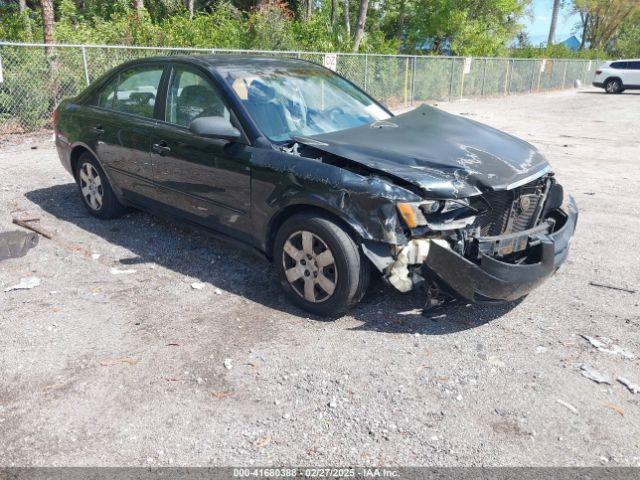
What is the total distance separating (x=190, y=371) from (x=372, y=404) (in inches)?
43.4

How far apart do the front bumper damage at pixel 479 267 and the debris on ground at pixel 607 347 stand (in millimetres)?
511

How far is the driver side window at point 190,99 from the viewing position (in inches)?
171

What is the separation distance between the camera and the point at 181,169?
4.62 m

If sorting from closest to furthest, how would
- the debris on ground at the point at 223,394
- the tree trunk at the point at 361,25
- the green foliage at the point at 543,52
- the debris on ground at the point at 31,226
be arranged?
the debris on ground at the point at 223,394
the debris on ground at the point at 31,226
the tree trunk at the point at 361,25
the green foliage at the point at 543,52

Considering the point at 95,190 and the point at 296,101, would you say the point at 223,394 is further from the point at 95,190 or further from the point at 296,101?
the point at 95,190

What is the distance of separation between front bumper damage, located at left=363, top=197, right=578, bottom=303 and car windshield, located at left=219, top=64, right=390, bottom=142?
1.30 meters

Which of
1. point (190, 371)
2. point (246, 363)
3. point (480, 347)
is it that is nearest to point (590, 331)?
point (480, 347)

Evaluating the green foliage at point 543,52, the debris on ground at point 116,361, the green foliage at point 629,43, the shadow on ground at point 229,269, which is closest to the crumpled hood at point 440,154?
the shadow on ground at point 229,269

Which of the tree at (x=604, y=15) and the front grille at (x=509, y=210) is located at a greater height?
the tree at (x=604, y=15)

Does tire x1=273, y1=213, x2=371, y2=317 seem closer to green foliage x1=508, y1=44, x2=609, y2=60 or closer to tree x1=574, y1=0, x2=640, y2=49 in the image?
green foliage x1=508, y1=44, x2=609, y2=60

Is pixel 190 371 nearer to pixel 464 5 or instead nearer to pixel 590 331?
pixel 590 331

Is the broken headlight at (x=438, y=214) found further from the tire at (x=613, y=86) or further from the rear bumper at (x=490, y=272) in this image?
the tire at (x=613, y=86)

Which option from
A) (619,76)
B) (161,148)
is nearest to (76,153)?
(161,148)

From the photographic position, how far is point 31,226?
5.74m
